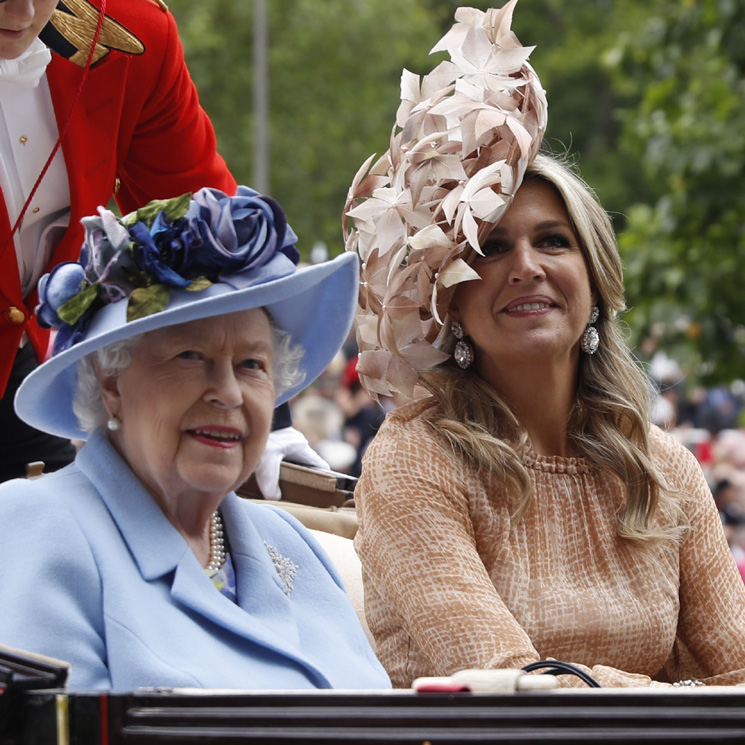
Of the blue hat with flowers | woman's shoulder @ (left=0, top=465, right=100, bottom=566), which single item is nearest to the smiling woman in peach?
the blue hat with flowers

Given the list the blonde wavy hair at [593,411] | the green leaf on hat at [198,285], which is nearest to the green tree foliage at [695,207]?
the blonde wavy hair at [593,411]

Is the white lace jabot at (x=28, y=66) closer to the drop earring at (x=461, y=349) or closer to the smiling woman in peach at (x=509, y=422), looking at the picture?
the smiling woman in peach at (x=509, y=422)

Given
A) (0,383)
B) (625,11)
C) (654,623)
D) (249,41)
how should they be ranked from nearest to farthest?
(654,623) < (0,383) < (249,41) < (625,11)

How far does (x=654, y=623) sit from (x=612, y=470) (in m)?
0.33

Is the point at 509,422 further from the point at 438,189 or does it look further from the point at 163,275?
the point at 163,275

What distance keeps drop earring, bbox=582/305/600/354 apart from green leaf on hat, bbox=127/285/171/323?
3.91ft

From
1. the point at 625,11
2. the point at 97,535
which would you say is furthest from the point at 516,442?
the point at 625,11

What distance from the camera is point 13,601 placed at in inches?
71.3

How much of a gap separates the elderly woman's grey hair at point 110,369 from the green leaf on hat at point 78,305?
7 cm

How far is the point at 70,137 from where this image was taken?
2678mm

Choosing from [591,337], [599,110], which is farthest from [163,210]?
[599,110]

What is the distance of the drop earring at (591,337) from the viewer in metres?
2.85

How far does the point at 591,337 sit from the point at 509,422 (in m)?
0.29

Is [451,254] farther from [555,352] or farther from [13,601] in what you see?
[13,601]
